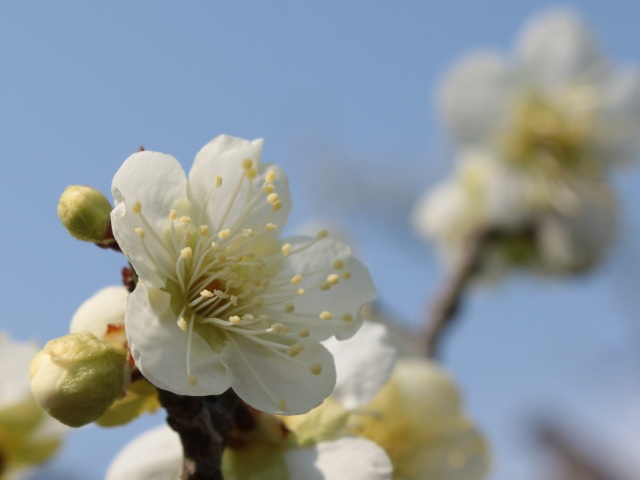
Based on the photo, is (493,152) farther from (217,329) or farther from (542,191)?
(217,329)

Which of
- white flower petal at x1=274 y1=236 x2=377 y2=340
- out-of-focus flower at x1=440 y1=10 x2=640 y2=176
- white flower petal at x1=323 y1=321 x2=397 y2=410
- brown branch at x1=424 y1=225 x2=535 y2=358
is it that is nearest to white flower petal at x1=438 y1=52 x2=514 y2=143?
out-of-focus flower at x1=440 y1=10 x2=640 y2=176

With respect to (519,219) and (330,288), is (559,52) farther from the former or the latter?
(330,288)

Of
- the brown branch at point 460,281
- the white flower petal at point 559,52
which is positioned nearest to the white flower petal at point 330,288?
the brown branch at point 460,281

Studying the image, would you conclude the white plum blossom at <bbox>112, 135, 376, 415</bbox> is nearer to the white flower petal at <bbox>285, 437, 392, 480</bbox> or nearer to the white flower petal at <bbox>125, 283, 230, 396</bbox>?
the white flower petal at <bbox>125, 283, 230, 396</bbox>

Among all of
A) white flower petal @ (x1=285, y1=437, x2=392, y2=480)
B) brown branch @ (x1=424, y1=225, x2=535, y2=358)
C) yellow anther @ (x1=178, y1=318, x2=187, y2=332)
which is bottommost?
white flower petal @ (x1=285, y1=437, x2=392, y2=480)

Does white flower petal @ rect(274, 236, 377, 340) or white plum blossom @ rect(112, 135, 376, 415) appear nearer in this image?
white plum blossom @ rect(112, 135, 376, 415)

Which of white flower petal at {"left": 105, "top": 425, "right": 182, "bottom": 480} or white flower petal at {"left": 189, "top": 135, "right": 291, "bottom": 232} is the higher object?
white flower petal at {"left": 189, "top": 135, "right": 291, "bottom": 232}

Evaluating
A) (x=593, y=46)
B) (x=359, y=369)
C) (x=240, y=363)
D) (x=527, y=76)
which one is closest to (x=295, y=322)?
(x=240, y=363)
